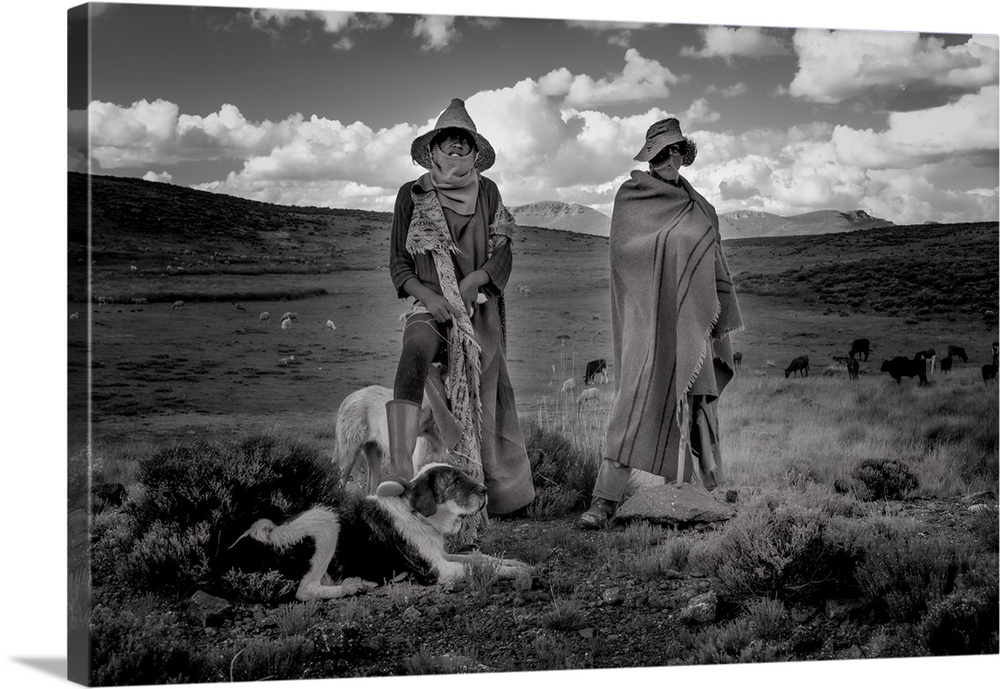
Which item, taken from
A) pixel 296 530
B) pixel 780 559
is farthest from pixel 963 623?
pixel 296 530

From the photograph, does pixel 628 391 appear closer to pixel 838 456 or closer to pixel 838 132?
pixel 838 456

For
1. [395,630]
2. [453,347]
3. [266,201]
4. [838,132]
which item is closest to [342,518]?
[395,630]

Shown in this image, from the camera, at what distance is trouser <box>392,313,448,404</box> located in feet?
24.0

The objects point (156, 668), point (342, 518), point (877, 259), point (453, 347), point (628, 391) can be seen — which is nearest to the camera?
point (156, 668)

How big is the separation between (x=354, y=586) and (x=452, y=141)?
261 cm

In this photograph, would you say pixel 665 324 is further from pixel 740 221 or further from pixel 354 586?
pixel 354 586

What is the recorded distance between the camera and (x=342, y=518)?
6.93 meters

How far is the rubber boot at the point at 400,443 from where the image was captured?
705 centimetres

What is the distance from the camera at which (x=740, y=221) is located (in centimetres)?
830

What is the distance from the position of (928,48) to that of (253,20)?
428cm

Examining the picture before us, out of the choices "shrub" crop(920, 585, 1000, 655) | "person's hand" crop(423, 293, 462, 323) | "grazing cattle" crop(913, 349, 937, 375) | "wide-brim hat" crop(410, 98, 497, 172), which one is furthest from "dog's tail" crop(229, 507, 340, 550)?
"grazing cattle" crop(913, 349, 937, 375)

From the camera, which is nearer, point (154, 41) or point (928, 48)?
point (154, 41)

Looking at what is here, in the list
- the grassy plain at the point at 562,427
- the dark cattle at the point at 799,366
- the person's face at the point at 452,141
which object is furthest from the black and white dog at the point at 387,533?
the dark cattle at the point at 799,366

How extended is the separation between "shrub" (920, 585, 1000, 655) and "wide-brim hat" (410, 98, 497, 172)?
372cm
